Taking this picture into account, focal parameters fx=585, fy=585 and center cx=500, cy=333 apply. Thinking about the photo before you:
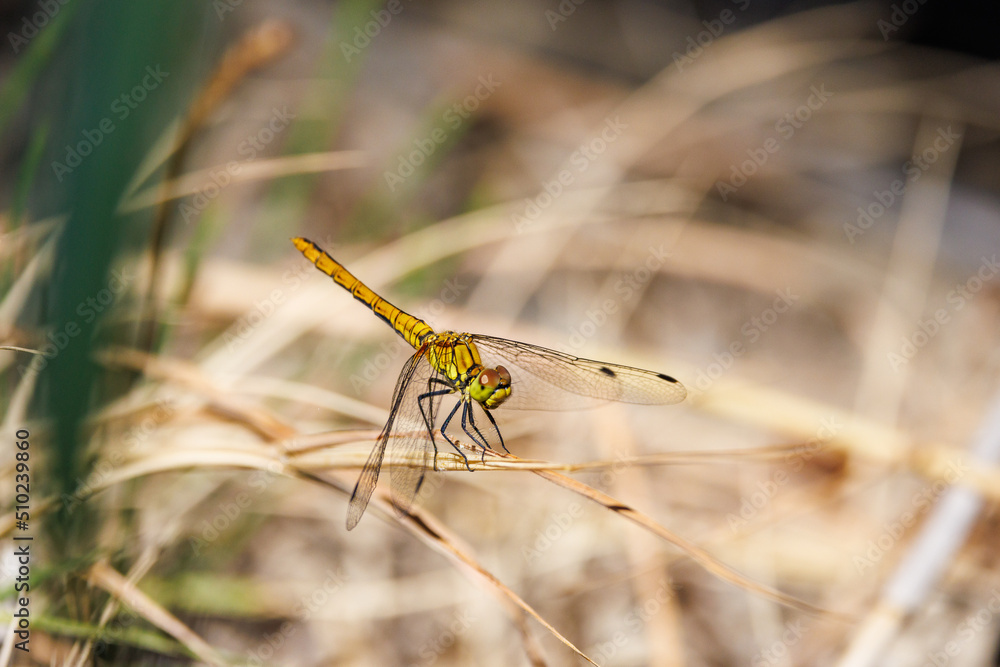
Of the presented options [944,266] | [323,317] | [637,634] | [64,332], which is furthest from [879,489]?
[64,332]

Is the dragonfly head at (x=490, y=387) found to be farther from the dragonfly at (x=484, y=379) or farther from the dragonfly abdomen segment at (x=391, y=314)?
the dragonfly abdomen segment at (x=391, y=314)

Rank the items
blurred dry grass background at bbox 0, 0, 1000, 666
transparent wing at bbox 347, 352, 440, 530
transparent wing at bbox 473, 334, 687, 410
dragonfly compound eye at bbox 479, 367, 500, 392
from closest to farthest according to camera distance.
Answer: transparent wing at bbox 347, 352, 440, 530, blurred dry grass background at bbox 0, 0, 1000, 666, dragonfly compound eye at bbox 479, 367, 500, 392, transparent wing at bbox 473, 334, 687, 410

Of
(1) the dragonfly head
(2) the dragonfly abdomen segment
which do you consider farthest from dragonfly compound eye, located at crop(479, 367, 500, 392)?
(2) the dragonfly abdomen segment

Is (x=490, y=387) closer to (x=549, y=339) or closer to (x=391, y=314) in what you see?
(x=391, y=314)

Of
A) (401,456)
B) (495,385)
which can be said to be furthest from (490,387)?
(401,456)

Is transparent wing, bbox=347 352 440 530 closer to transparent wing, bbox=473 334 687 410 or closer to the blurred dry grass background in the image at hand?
the blurred dry grass background

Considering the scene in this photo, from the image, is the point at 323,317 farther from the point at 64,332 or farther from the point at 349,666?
the point at 64,332

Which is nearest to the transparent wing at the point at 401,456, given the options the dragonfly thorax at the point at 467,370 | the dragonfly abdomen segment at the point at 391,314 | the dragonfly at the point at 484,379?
the dragonfly at the point at 484,379
